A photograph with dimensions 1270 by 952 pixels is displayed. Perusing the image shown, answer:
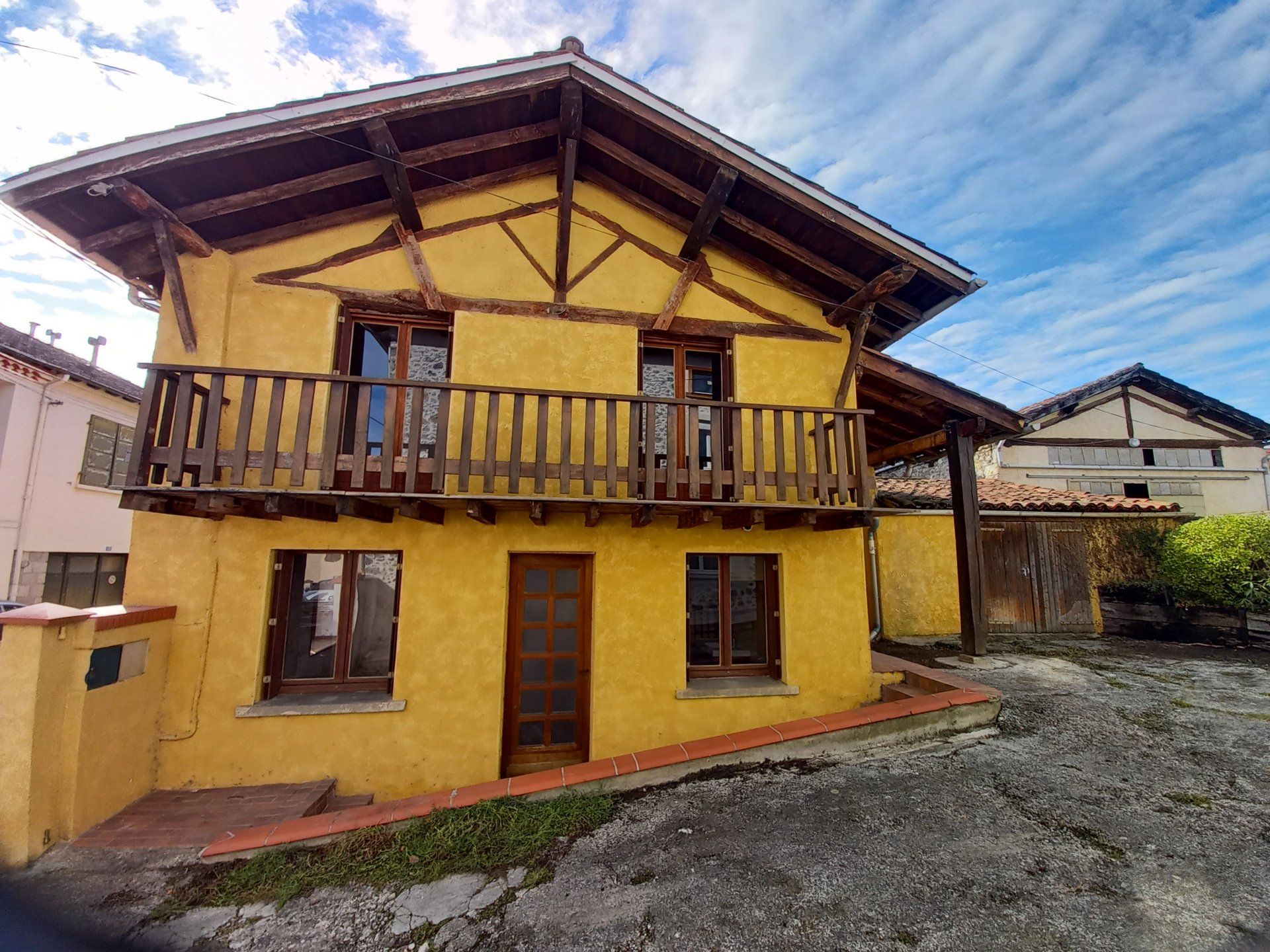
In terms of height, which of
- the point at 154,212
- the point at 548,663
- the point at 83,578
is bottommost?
the point at 548,663

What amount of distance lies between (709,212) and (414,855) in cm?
617

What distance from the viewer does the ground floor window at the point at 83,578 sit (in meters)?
12.0

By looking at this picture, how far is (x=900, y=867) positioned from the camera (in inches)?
125

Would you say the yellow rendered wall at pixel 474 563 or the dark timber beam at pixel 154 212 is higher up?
the dark timber beam at pixel 154 212

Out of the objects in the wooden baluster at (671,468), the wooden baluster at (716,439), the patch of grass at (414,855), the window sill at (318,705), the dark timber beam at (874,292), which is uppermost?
the dark timber beam at (874,292)

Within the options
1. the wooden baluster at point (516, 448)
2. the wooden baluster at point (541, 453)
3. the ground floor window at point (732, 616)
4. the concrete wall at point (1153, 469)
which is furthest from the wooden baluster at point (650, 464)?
the concrete wall at point (1153, 469)

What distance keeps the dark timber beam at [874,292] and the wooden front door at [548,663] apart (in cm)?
412

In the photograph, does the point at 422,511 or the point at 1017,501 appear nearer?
the point at 422,511

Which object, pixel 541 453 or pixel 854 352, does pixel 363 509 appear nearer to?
pixel 541 453

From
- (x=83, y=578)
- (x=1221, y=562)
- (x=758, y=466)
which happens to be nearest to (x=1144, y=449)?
(x=1221, y=562)

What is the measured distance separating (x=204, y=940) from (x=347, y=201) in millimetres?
6231

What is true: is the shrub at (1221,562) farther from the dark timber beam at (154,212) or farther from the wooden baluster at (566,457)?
the dark timber beam at (154,212)

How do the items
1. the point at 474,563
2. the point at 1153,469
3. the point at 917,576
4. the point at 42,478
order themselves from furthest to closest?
the point at 1153,469, the point at 42,478, the point at 917,576, the point at 474,563

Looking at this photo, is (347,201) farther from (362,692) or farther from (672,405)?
(362,692)
